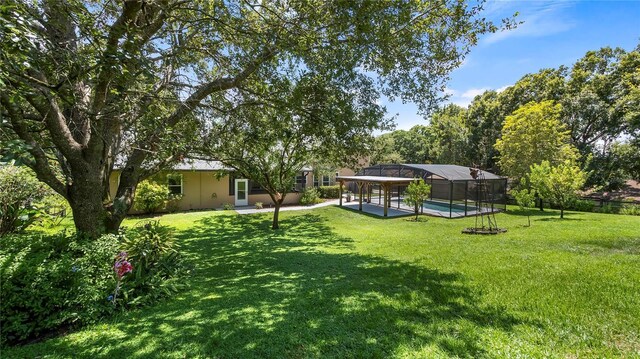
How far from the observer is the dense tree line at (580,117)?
1888 centimetres

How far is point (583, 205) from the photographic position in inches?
634

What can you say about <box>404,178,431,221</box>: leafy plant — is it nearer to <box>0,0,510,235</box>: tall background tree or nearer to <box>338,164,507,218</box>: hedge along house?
<box>338,164,507,218</box>: hedge along house

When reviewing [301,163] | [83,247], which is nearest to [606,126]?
[301,163]

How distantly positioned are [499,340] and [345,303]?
Answer: 73.8 inches

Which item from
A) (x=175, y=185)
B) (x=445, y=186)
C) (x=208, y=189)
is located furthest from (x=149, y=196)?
(x=445, y=186)

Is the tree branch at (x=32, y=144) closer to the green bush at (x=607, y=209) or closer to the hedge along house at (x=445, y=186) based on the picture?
the hedge along house at (x=445, y=186)

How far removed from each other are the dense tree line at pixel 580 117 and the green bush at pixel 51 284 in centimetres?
1598

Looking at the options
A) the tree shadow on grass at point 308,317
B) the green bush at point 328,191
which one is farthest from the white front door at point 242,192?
the tree shadow on grass at point 308,317

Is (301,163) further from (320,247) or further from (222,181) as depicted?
(222,181)

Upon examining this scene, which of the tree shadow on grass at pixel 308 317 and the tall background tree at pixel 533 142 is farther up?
the tall background tree at pixel 533 142

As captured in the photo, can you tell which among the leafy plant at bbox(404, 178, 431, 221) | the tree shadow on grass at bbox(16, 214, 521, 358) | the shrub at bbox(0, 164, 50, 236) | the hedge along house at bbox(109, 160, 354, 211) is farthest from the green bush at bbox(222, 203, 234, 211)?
Answer: the leafy plant at bbox(404, 178, 431, 221)

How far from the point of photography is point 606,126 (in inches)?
813

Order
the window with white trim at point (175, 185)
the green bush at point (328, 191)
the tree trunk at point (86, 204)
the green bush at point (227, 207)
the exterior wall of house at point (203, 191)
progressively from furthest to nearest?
the green bush at point (328, 191), the green bush at point (227, 207), the exterior wall of house at point (203, 191), the window with white trim at point (175, 185), the tree trunk at point (86, 204)

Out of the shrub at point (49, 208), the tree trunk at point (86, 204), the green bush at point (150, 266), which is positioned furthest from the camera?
the shrub at point (49, 208)
